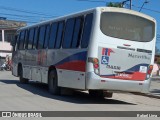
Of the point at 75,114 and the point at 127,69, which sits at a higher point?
the point at 127,69

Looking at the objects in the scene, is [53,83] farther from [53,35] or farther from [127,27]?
[127,27]

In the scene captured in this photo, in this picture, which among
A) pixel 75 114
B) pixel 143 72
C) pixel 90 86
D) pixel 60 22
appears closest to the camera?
pixel 75 114

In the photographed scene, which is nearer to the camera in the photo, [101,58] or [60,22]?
[101,58]

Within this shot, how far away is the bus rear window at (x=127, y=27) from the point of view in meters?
13.9

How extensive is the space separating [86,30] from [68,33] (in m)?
1.65

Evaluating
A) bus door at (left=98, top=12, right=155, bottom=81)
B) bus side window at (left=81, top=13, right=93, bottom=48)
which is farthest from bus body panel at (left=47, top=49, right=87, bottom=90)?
bus door at (left=98, top=12, right=155, bottom=81)

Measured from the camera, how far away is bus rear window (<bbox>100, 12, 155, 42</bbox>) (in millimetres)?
13906

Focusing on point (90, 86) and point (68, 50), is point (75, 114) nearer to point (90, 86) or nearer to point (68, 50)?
point (90, 86)

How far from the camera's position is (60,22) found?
16516mm

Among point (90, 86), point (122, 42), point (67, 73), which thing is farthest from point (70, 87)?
point (122, 42)

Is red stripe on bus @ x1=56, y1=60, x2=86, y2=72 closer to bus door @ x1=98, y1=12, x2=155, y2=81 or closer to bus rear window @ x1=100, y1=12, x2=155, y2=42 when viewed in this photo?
bus door @ x1=98, y1=12, x2=155, y2=81

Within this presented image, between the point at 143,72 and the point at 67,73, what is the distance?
2901 mm

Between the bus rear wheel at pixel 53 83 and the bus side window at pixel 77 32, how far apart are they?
84.5 inches

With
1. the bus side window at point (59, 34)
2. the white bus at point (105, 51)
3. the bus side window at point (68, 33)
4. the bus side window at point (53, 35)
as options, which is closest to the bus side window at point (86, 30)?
the white bus at point (105, 51)
